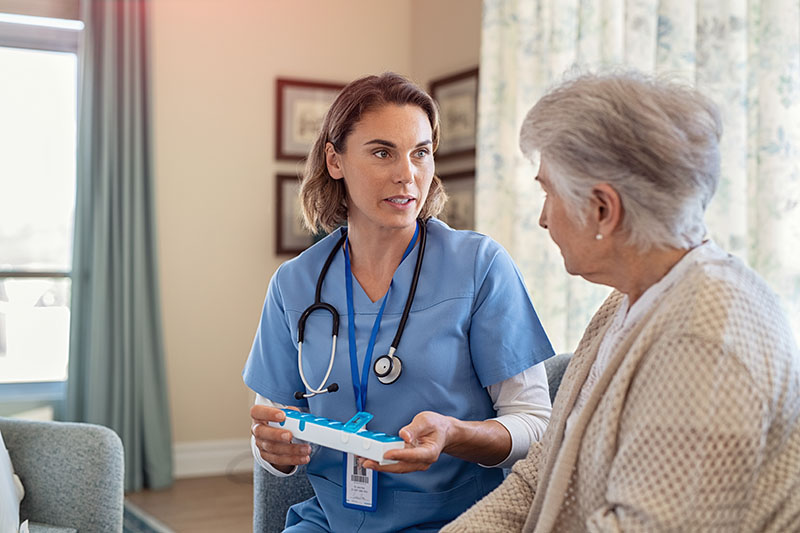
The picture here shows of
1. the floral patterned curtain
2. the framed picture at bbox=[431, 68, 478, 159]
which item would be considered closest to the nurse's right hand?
the floral patterned curtain

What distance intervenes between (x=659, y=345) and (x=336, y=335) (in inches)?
30.9

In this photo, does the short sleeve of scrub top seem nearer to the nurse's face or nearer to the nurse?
the nurse

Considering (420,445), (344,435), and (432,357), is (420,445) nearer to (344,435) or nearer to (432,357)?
(344,435)

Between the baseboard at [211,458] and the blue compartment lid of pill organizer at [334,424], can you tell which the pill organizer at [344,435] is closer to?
the blue compartment lid of pill organizer at [334,424]

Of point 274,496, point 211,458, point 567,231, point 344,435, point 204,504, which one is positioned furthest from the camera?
point 211,458

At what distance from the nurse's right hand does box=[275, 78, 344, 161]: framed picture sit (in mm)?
3142

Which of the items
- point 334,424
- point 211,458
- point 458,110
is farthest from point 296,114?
point 334,424

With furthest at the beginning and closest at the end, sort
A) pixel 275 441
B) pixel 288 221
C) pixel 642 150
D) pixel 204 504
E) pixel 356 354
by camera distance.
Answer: pixel 288 221 → pixel 204 504 → pixel 356 354 → pixel 275 441 → pixel 642 150

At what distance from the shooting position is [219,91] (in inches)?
174

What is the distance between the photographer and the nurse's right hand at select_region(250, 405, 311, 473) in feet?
4.83

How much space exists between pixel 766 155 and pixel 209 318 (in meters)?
3.05

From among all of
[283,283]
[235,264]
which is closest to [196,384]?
[235,264]

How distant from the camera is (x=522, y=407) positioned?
1593mm

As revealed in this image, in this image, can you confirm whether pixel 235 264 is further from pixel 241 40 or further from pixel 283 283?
pixel 283 283
